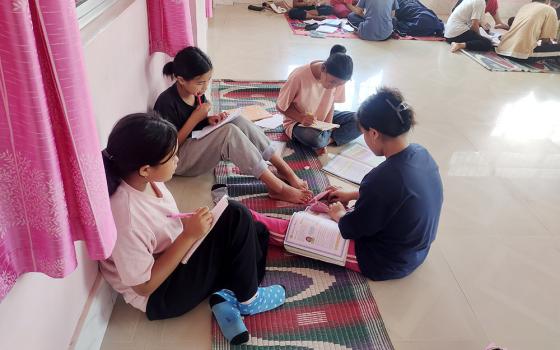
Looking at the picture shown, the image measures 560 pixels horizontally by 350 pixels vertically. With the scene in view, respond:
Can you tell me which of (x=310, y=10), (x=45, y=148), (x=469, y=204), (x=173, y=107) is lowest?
(x=469, y=204)

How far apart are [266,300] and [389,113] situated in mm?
780

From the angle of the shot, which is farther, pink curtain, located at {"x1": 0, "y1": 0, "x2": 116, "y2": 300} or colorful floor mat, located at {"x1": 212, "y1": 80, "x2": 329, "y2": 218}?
colorful floor mat, located at {"x1": 212, "y1": 80, "x2": 329, "y2": 218}

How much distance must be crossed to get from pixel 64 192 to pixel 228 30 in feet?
13.8

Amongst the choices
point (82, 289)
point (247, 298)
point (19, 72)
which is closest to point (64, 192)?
point (19, 72)

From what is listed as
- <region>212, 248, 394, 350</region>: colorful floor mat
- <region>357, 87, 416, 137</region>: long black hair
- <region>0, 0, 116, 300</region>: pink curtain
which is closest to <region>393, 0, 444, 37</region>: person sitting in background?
<region>357, 87, 416, 137</region>: long black hair

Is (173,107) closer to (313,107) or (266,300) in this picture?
(313,107)

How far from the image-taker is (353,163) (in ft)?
8.07

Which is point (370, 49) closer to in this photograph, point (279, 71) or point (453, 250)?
point (279, 71)

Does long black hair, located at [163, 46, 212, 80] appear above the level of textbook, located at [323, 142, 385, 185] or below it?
above

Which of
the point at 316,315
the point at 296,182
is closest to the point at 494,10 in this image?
the point at 296,182

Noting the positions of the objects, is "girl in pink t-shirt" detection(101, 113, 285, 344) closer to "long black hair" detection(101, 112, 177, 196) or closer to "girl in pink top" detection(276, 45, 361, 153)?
"long black hair" detection(101, 112, 177, 196)

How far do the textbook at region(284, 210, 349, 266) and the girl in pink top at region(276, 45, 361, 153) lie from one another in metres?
0.83

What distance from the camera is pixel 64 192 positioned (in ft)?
2.80

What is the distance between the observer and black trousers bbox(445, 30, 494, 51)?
4.66 m
